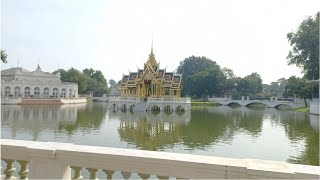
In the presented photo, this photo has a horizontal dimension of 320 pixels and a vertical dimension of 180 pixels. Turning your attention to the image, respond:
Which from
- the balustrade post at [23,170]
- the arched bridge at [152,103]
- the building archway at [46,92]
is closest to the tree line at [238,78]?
the building archway at [46,92]

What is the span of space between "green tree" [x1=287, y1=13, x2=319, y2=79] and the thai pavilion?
14770mm

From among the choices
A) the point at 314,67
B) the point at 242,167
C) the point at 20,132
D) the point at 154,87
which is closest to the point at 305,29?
the point at 314,67

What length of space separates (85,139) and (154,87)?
26.7 meters

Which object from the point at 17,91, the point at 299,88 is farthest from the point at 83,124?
the point at 17,91

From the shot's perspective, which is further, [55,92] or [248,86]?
[248,86]

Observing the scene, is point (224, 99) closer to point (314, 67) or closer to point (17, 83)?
point (314, 67)

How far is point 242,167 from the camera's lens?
9.39 ft

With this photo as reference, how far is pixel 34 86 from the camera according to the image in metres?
56.3

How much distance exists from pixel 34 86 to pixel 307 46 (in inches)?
1741

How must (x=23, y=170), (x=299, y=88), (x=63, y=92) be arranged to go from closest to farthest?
1. (x=23, y=170)
2. (x=299, y=88)
3. (x=63, y=92)

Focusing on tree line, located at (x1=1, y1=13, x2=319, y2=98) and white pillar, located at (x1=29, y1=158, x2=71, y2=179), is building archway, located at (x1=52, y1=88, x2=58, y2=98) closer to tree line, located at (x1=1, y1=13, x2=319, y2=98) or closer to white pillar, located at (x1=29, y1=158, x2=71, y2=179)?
tree line, located at (x1=1, y1=13, x2=319, y2=98)

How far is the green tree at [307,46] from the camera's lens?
35.6m

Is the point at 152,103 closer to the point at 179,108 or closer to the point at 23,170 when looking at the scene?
the point at 179,108

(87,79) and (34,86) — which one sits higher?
(87,79)
